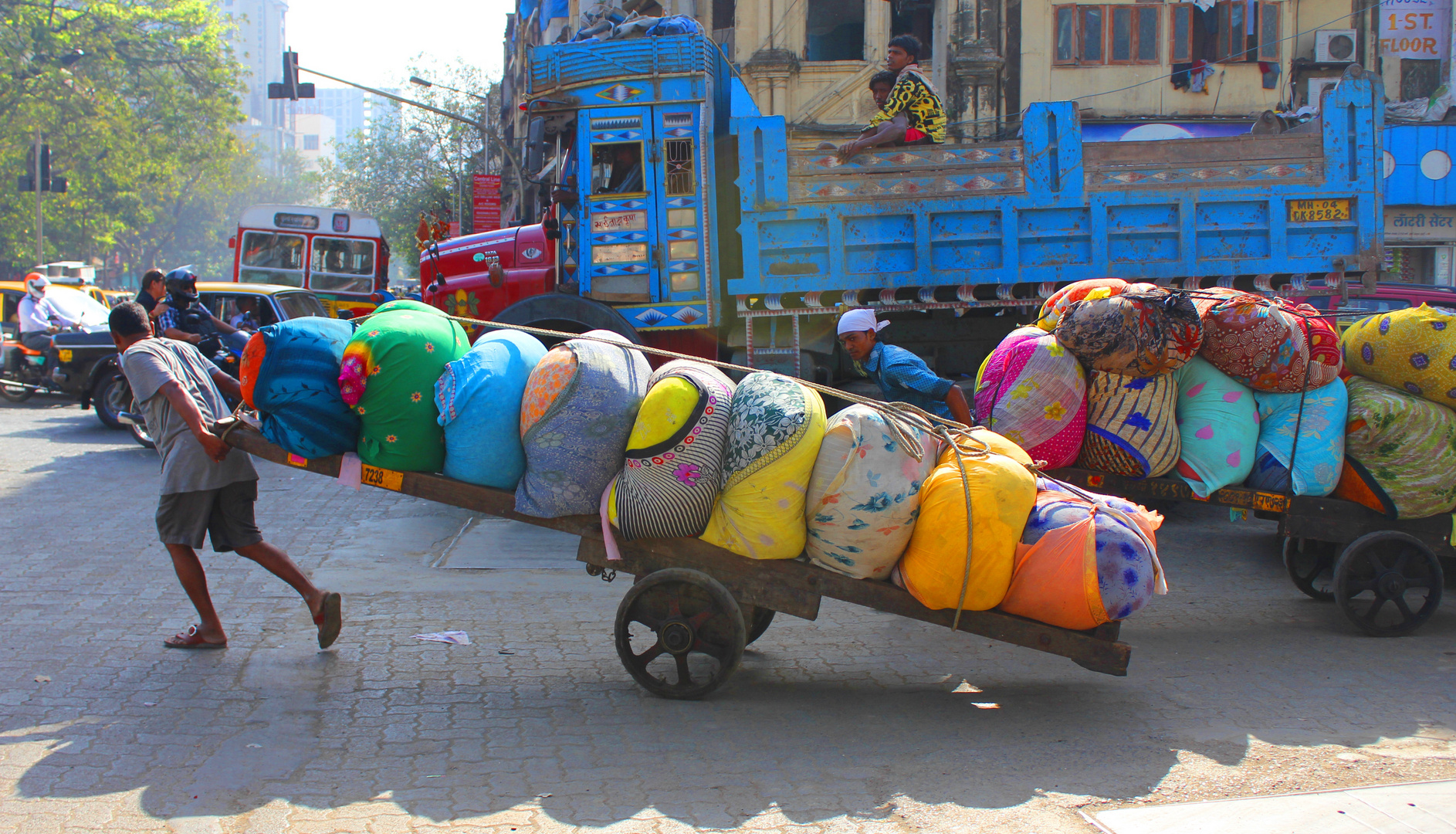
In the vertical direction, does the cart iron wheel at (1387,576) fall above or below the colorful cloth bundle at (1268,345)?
below

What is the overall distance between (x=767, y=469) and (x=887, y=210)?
4.09 m

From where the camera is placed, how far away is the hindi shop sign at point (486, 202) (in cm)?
2241

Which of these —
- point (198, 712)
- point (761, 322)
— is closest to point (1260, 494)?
point (761, 322)

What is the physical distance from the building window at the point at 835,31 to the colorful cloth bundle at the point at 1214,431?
1430 centimetres

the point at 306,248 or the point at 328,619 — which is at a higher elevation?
the point at 306,248

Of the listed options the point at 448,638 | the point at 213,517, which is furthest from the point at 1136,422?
the point at 213,517

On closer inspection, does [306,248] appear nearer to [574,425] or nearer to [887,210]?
[887,210]

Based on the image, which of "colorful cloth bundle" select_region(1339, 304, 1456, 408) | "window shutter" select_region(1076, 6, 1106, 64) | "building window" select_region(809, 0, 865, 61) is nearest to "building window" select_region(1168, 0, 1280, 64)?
"window shutter" select_region(1076, 6, 1106, 64)

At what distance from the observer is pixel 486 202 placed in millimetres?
22844

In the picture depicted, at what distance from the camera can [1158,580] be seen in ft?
12.1

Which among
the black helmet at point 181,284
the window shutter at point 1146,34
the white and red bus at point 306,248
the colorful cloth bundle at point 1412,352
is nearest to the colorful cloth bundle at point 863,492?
the colorful cloth bundle at point 1412,352

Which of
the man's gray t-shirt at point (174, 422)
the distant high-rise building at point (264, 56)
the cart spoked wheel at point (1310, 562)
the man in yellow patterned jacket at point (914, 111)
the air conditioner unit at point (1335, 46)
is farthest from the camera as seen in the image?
the distant high-rise building at point (264, 56)

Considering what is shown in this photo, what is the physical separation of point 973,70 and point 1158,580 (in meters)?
14.6

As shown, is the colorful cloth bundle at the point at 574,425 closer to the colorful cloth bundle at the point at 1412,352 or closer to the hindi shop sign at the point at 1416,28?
the colorful cloth bundle at the point at 1412,352
